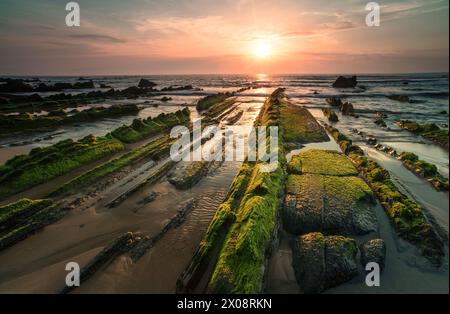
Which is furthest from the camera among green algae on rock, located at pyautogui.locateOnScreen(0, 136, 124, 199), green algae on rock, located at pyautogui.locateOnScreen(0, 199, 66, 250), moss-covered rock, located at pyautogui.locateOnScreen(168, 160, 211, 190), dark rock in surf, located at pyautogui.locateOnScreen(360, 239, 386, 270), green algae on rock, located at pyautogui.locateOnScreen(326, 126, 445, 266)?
moss-covered rock, located at pyautogui.locateOnScreen(168, 160, 211, 190)

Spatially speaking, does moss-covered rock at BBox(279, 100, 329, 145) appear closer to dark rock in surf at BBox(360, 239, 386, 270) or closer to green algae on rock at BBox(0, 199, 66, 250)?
dark rock in surf at BBox(360, 239, 386, 270)

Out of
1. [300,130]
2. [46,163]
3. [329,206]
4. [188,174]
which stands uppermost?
[300,130]

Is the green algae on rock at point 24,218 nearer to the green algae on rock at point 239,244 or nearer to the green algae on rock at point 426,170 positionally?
the green algae on rock at point 239,244

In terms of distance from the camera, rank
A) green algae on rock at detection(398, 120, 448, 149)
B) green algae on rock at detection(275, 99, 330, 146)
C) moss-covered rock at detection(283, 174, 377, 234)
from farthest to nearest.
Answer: green algae on rock at detection(275, 99, 330, 146)
green algae on rock at detection(398, 120, 448, 149)
moss-covered rock at detection(283, 174, 377, 234)

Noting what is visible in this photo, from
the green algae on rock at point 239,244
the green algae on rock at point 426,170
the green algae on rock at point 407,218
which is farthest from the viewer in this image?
the green algae on rock at point 426,170

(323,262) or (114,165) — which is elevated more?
(114,165)

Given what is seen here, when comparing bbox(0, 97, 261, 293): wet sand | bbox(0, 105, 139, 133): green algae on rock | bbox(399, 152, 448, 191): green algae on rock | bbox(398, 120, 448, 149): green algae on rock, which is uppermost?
bbox(0, 105, 139, 133): green algae on rock

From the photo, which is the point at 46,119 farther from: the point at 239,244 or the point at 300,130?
the point at 239,244

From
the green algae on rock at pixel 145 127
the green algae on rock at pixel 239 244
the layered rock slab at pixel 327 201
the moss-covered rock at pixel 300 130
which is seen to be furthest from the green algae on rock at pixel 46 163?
the moss-covered rock at pixel 300 130

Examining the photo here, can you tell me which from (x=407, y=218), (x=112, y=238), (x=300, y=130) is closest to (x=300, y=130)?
(x=300, y=130)

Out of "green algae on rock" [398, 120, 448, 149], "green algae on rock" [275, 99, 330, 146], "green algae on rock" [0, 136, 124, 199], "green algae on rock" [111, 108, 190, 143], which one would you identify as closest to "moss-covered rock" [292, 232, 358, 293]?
"green algae on rock" [275, 99, 330, 146]

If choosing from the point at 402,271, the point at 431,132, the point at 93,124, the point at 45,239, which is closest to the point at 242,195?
the point at 402,271
